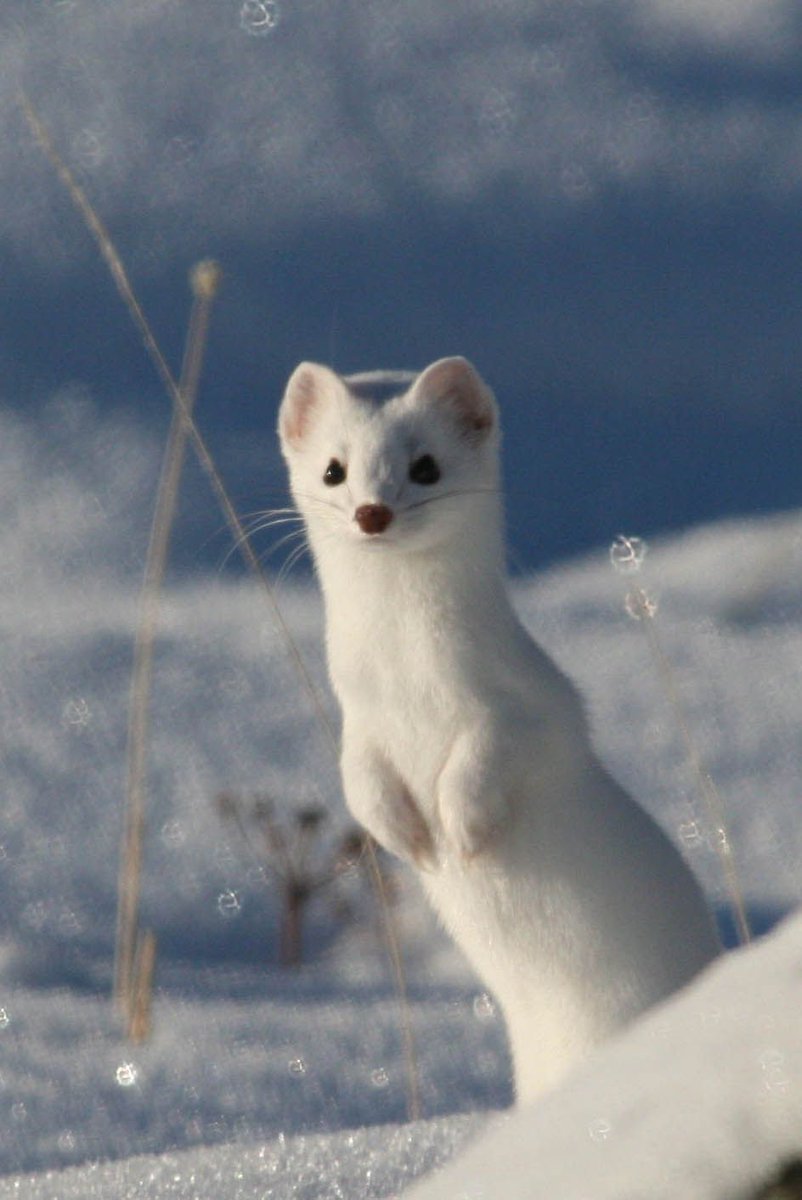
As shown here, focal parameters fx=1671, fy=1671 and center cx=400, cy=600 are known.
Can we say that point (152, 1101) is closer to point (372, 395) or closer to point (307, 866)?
point (307, 866)

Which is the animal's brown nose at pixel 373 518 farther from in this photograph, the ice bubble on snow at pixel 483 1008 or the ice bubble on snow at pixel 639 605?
the ice bubble on snow at pixel 483 1008

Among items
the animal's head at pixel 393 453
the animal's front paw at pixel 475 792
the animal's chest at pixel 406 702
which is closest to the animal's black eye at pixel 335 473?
the animal's head at pixel 393 453

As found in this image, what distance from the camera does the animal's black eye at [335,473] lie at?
7.23 ft

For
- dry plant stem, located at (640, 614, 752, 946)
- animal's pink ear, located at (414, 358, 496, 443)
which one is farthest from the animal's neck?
dry plant stem, located at (640, 614, 752, 946)

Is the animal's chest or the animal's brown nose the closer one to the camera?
the animal's brown nose

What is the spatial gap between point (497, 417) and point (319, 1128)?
4.76 ft

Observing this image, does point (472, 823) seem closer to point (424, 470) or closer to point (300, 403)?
point (424, 470)

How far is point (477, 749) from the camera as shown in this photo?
7.07 feet

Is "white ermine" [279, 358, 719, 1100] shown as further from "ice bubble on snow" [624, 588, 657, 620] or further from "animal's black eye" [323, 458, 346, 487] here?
"ice bubble on snow" [624, 588, 657, 620]

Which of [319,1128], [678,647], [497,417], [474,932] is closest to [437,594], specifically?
[497,417]

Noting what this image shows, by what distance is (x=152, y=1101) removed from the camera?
309 cm

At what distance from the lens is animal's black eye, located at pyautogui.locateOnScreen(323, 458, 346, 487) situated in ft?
7.23

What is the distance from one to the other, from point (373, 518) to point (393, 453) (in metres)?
0.13

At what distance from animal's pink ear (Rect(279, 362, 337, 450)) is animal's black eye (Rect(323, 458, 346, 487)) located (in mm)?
121
